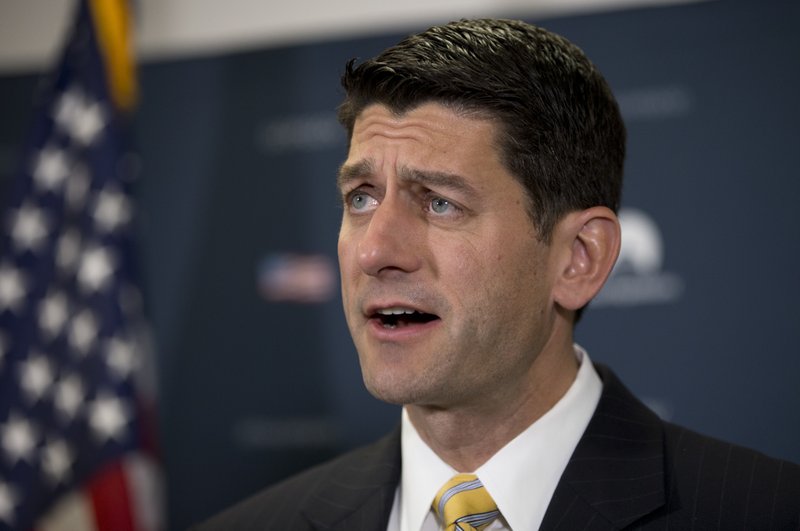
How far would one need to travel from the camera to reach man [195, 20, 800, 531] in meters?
1.68

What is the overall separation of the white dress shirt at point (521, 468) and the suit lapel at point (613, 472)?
0.04 metres

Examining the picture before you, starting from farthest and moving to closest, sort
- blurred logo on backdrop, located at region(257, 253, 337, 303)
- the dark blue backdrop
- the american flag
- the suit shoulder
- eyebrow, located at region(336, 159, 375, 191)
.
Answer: blurred logo on backdrop, located at region(257, 253, 337, 303)
the american flag
the dark blue backdrop
eyebrow, located at region(336, 159, 375, 191)
the suit shoulder

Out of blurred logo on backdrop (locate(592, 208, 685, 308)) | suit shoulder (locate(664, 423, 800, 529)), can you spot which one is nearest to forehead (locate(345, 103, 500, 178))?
suit shoulder (locate(664, 423, 800, 529))

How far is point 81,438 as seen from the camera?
10.1 feet

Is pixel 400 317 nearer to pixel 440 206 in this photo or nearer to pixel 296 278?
pixel 440 206

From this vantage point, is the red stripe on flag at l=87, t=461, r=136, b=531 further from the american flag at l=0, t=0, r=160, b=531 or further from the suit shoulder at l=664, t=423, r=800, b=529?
the suit shoulder at l=664, t=423, r=800, b=529

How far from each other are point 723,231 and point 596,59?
725mm

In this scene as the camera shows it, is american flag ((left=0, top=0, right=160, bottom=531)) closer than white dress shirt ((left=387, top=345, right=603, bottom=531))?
No

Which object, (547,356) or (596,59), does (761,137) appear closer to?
(596,59)

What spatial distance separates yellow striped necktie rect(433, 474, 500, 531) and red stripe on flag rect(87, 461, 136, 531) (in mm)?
1619

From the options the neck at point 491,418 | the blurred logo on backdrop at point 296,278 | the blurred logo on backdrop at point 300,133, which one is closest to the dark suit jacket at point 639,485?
the neck at point 491,418

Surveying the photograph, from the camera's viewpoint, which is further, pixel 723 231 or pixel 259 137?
pixel 259 137

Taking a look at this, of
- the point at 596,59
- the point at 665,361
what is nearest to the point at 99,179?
the point at 596,59

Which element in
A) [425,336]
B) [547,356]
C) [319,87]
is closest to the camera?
[425,336]
